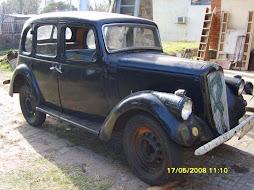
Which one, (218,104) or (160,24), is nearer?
(218,104)

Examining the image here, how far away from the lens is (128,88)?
11.0ft

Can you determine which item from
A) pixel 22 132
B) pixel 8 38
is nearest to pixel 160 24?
pixel 8 38

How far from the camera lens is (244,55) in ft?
28.6

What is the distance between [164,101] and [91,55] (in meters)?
1.35

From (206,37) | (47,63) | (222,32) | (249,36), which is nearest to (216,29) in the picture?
(222,32)

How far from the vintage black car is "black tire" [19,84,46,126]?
0.7 inches

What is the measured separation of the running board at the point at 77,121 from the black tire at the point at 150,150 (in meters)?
0.54

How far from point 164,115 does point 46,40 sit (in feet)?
8.65

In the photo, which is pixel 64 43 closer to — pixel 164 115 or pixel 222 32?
pixel 164 115

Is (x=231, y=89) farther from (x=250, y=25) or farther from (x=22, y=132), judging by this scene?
(x=250, y=25)

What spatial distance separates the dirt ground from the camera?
119 inches

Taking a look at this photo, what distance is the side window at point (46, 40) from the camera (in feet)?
13.6

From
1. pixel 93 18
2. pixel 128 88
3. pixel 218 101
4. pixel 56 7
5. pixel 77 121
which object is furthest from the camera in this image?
pixel 56 7

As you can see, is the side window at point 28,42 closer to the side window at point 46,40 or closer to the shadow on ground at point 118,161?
the side window at point 46,40
